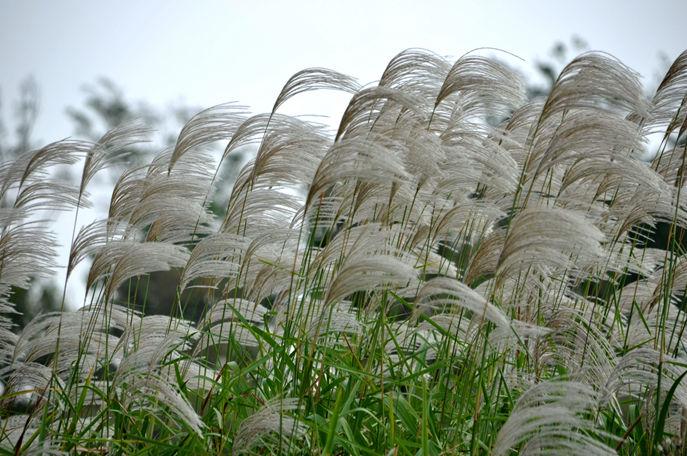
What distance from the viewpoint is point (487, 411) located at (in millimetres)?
2910

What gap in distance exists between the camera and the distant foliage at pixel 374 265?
8.86ft

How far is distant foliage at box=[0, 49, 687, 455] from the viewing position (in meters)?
2.70

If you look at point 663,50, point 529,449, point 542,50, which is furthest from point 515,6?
point 529,449

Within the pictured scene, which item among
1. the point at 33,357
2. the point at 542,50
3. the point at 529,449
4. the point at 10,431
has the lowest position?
the point at 10,431

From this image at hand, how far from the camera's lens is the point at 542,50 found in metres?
25.6

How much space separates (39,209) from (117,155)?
1.49 ft

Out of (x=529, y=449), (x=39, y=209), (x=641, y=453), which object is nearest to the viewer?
(x=529, y=449)

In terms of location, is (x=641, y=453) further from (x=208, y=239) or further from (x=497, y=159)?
(x=208, y=239)

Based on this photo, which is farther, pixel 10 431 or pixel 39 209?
pixel 39 209

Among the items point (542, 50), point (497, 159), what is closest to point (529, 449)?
point (497, 159)

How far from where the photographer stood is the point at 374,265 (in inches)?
91.6

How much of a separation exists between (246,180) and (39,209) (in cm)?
108

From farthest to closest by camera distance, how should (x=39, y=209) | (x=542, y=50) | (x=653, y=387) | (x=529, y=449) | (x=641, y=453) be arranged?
(x=542, y=50) → (x=39, y=209) → (x=641, y=453) → (x=653, y=387) → (x=529, y=449)

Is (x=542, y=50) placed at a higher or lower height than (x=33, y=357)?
higher
